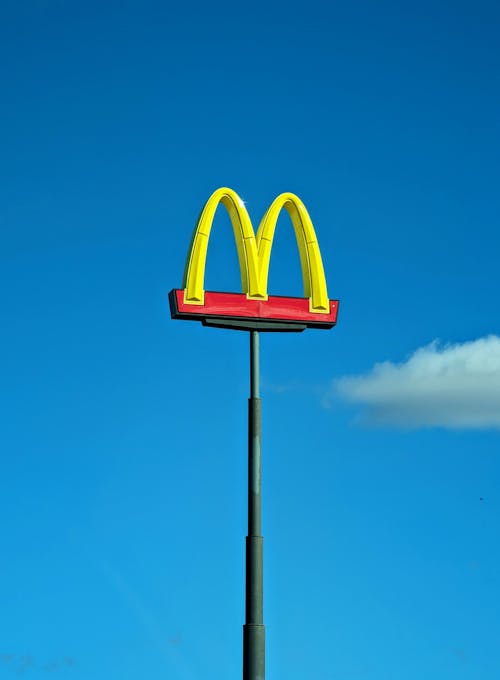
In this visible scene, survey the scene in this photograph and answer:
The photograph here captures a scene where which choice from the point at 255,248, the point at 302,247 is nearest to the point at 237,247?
the point at 255,248

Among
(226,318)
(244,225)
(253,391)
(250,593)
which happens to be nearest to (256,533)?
(250,593)

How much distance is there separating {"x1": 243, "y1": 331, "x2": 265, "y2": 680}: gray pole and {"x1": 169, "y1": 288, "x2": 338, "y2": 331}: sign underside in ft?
2.83

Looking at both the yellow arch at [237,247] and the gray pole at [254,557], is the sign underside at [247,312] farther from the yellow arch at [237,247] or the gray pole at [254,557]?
the gray pole at [254,557]

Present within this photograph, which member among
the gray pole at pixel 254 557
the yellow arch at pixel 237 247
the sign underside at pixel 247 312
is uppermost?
the yellow arch at pixel 237 247

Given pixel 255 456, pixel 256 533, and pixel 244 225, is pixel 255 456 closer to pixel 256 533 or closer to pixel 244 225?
pixel 256 533

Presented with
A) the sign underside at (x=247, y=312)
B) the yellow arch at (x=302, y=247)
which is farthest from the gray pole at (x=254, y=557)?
the yellow arch at (x=302, y=247)

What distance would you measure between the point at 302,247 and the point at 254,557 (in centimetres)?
728

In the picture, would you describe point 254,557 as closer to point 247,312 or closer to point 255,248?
point 247,312

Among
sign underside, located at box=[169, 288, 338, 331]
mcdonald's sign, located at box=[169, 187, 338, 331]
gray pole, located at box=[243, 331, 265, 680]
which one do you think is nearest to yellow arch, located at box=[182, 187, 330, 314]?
mcdonald's sign, located at box=[169, 187, 338, 331]

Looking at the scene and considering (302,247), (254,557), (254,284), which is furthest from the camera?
(302,247)

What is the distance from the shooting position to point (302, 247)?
2814 centimetres

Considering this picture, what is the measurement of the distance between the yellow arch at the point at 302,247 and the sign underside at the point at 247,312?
304 mm

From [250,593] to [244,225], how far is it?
7.96 m

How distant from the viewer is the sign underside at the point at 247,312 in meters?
26.5
